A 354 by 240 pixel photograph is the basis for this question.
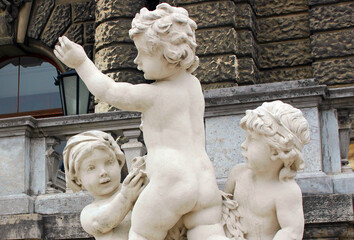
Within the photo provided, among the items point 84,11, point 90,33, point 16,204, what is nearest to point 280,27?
point 90,33

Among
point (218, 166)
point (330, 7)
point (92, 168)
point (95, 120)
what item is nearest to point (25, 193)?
Answer: point (95, 120)

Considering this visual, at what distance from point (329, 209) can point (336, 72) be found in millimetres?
4160

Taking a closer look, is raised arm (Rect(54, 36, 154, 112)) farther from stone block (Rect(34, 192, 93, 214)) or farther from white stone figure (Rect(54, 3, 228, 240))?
stone block (Rect(34, 192, 93, 214))

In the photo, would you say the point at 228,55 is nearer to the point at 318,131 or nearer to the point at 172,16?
the point at 318,131

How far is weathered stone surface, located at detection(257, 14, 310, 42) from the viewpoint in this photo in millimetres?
9516

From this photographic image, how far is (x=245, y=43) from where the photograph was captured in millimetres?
8945

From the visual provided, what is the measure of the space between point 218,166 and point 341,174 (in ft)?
2.78

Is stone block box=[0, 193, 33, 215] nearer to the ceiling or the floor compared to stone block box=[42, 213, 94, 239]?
nearer to the ceiling

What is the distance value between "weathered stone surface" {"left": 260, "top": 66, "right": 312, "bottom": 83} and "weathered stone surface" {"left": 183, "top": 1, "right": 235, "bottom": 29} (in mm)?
1044

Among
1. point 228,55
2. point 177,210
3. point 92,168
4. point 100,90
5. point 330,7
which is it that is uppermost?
point 330,7

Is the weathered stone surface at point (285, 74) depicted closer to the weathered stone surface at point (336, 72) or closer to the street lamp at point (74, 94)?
the weathered stone surface at point (336, 72)

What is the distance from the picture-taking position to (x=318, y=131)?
17.5 ft

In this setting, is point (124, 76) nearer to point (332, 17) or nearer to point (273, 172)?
point (332, 17)

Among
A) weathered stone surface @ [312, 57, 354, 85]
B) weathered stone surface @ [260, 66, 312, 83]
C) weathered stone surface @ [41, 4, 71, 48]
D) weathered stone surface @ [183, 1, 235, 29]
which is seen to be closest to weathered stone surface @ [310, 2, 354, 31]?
weathered stone surface @ [312, 57, 354, 85]
